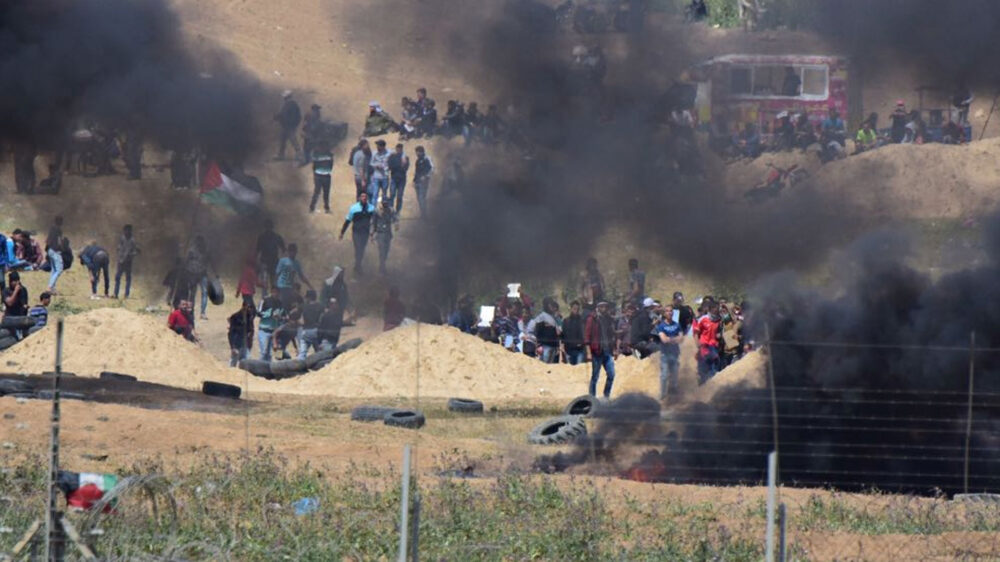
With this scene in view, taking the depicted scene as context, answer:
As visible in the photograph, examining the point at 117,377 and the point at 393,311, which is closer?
the point at 117,377

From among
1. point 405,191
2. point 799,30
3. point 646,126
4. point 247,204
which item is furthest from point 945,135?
point 247,204

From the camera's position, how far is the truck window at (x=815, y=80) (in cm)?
3275

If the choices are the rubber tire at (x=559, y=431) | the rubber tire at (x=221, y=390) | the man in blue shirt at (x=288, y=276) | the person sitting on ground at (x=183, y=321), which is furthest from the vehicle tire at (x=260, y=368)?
the rubber tire at (x=559, y=431)

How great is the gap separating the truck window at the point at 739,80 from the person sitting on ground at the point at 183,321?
1114 cm

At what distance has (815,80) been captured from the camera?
1303 inches

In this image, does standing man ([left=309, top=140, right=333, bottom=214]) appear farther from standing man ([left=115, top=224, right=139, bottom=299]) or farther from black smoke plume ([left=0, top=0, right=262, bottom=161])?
standing man ([left=115, top=224, right=139, bottom=299])

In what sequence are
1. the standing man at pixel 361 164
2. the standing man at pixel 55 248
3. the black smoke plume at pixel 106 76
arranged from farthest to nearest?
the standing man at pixel 361 164, the standing man at pixel 55 248, the black smoke plume at pixel 106 76

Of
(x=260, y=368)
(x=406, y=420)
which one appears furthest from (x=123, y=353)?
(x=406, y=420)

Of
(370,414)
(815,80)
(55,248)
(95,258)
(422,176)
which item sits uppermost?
(815,80)

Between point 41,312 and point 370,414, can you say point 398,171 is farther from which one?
point 370,414

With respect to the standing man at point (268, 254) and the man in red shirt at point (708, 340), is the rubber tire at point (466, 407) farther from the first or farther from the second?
the standing man at point (268, 254)

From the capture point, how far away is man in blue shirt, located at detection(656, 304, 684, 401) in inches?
849

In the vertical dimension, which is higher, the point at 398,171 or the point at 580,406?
the point at 398,171

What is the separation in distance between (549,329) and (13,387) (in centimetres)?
868
